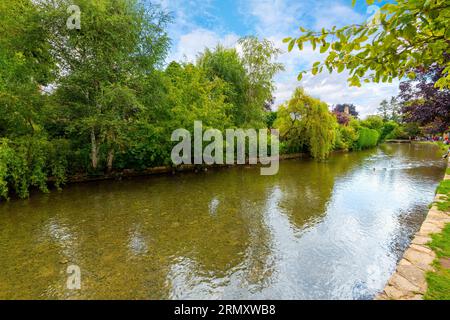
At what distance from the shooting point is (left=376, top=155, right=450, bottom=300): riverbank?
7.25 feet

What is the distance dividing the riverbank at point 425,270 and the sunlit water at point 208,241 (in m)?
0.44

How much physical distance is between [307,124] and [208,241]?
12442 mm

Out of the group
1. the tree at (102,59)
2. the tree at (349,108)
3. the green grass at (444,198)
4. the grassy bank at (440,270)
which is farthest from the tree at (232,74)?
the tree at (349,108)

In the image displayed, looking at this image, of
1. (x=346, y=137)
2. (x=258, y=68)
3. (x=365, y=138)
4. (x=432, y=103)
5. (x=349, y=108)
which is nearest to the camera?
(x=432, y=103)

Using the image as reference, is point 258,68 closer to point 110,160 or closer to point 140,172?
point 140,172

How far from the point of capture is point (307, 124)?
1452 cm

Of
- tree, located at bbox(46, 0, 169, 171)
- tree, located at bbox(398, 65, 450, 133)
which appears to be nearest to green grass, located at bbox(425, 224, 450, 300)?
tree, located at bbox(398, 65, 450, 133)

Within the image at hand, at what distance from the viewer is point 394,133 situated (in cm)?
3516

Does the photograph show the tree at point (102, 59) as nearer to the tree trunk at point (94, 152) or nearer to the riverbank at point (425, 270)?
the tree trunk at point (94, 152)

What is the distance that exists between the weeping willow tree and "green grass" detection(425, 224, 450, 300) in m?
11.4

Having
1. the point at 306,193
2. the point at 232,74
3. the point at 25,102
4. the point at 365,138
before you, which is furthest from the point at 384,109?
the point at 25,102

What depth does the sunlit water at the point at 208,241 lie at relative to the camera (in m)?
2.86

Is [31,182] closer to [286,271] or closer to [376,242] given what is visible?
[286,271]

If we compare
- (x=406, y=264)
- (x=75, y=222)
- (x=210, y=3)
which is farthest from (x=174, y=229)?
(x=210, y=3)
